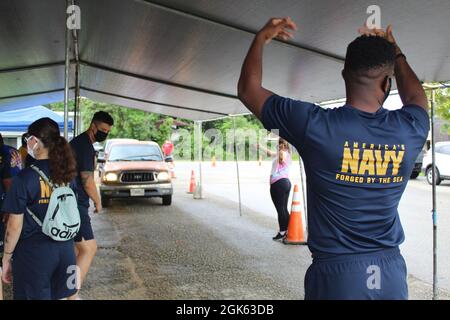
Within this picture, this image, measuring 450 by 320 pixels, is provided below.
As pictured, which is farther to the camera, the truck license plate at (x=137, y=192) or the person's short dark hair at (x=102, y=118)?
the truck license plate at (x=137, y=192)

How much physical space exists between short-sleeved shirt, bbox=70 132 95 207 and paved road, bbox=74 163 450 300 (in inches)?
47.1

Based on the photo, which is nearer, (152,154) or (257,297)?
(257,297)

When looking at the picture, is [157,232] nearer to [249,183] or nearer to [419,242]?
[419,242]

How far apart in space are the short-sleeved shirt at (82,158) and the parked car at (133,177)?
729 centimetres

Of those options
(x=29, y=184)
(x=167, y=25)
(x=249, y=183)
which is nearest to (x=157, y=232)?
(x=167, y=25)

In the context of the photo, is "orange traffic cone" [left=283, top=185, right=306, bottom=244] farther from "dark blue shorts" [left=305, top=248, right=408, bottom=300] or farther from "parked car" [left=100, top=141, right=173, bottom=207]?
"dark blue shorts" [left=305, top=248, right=408, bottom=300]

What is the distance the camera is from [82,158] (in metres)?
4.55

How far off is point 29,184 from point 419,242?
7328 mm

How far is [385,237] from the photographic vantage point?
180cm

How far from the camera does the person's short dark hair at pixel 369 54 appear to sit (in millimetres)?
1717

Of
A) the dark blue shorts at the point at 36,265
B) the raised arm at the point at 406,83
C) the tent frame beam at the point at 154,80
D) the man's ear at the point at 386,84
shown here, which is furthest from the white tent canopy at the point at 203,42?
the dark blue shorts at the point at 36,265
